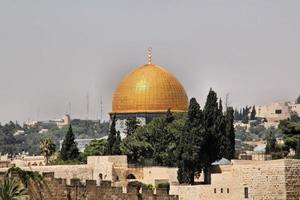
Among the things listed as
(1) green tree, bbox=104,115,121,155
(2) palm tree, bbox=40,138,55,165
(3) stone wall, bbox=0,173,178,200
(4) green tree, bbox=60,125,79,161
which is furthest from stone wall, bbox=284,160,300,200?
(2) palm tree, bbox=40,138,55,165

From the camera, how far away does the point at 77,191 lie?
26.8 m

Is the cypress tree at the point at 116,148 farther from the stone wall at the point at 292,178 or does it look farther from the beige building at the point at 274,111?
the beige building at the point at 274,111

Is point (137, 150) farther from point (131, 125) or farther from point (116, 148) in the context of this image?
point (131, 125)

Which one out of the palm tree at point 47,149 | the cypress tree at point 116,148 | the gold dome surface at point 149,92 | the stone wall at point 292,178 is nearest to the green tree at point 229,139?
the cypress tree at point 116,148

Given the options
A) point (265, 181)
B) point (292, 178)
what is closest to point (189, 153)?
point (265, 181)

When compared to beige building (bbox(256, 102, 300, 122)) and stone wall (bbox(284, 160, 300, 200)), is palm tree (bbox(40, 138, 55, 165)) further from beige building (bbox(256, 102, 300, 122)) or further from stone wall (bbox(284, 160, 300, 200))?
beige building (bbox(256, 102, 300, 122))

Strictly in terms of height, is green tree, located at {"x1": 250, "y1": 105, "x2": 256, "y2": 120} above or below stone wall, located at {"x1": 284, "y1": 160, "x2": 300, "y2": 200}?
above

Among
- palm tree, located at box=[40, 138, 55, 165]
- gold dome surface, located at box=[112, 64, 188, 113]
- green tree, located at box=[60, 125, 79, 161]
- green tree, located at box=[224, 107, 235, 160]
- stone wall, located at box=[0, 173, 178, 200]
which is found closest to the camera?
stone wall, located at box=[0, 173, 178, 200]

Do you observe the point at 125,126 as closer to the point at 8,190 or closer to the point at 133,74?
the point at 133,74

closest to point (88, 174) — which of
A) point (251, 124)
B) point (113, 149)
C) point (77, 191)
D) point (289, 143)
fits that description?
point (113, 149)

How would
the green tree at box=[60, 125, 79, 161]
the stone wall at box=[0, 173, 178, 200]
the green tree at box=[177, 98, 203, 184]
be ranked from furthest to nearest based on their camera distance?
1. the green tree at box=[60, 125, 79, 161]
2. the green tree at box=[177, 98, 203, 184]
3. the stone wall at box=[0, 173, 178, 200]

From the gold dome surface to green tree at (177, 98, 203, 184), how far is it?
2575 cm

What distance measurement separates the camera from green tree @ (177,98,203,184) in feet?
144

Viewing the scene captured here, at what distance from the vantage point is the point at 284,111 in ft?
635
